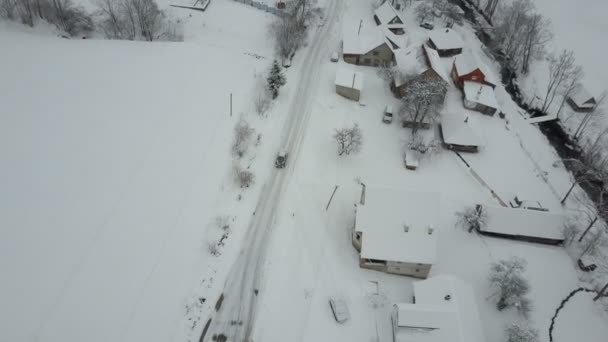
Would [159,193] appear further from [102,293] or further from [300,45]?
[300,45]

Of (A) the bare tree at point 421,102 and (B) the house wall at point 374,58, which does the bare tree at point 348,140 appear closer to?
(A) the bare tree at point 421,102

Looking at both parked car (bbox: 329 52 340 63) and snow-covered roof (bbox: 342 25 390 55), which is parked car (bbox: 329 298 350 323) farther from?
snow-covered roof (bbox: 342 25 390 55)

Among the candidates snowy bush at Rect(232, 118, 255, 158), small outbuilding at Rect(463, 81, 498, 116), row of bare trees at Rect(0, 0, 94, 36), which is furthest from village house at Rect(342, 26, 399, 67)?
row of bare trees at Rect(0, 0, 94, 36)

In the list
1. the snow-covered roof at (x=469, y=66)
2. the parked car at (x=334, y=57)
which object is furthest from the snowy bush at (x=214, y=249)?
the snow-covered roof at (x=469, y=66)

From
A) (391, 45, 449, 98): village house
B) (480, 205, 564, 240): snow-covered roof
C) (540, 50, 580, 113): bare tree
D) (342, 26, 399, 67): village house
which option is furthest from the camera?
(342, 26, 399, 67): village house

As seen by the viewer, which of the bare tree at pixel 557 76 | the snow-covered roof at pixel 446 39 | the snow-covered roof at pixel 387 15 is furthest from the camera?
the snow-covered roof at pixel 387 15

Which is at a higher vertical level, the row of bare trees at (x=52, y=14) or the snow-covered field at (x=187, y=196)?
the row of bare trees at (x=52, y=14)

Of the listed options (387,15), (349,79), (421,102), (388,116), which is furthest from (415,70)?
(387,15)
